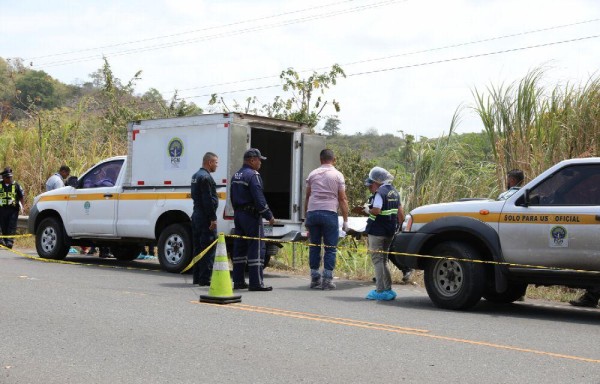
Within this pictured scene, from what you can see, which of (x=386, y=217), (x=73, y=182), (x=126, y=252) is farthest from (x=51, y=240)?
(x=386, y=217)

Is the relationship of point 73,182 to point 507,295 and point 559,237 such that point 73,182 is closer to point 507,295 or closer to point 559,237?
point 507,295

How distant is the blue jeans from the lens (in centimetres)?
1262

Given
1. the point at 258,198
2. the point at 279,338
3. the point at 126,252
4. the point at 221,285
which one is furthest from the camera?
the point at 126,252

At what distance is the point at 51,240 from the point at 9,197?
9.84 ft

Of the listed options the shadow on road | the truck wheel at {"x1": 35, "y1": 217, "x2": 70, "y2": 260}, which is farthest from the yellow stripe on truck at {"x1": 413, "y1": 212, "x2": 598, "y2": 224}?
the truck wheel at {"x1": 35, "y1": 217, "x2": 70, "y2": 260}

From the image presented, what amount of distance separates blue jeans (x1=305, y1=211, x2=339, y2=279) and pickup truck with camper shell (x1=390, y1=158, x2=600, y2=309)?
1.75 meters

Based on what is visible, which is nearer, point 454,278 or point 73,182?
point 454,278

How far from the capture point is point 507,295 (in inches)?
443

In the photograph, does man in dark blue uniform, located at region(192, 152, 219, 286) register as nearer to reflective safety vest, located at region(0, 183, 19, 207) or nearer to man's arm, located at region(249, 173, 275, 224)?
man's arm, located at region(249, 173, 275, 224)

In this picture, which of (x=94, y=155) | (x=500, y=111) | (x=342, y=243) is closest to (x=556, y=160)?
(x=500, y=111)

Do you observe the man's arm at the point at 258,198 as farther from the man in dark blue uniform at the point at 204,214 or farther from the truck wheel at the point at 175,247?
the truck wheel at the point at 175,247

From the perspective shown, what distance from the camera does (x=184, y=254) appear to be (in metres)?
14.3

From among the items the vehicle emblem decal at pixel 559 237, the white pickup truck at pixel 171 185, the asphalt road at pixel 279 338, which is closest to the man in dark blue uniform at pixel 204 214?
the asphalt road at pixel 279 338

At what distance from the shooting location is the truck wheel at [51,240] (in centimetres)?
1648
